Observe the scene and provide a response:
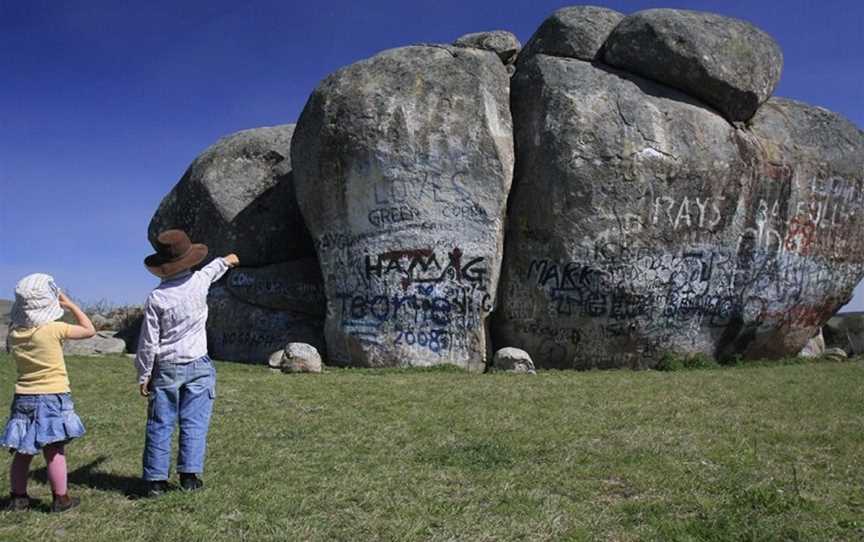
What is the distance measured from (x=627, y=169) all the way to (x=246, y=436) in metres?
10.0

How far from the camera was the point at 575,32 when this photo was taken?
1677 cm

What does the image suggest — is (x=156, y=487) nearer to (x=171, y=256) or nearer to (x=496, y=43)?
(x=171, y=256)

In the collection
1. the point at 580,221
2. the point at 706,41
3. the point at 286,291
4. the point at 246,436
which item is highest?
the point at 706,41

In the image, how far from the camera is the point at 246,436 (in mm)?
7789

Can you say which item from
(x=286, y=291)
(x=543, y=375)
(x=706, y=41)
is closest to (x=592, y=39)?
(x=706, y=41)

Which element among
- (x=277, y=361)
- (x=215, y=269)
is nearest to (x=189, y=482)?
(x=215, y=269)

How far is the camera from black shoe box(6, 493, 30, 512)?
527 centimetres

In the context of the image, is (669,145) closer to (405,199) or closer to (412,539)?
(405,199)

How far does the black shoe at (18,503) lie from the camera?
5270mm

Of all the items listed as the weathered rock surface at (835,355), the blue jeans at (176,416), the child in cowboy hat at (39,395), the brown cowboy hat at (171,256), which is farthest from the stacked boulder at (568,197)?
the child in cowboy hat at (39,395)

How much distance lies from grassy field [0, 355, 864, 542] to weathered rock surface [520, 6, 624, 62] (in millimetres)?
8511

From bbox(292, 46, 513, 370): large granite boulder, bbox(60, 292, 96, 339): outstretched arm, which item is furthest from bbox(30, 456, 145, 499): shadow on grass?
bbox(292, 46, 513, 370): large granite boulder

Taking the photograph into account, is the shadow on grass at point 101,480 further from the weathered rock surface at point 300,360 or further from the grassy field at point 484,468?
the weathered rock surface at point 300,360

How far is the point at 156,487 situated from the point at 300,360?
28.3 feet
